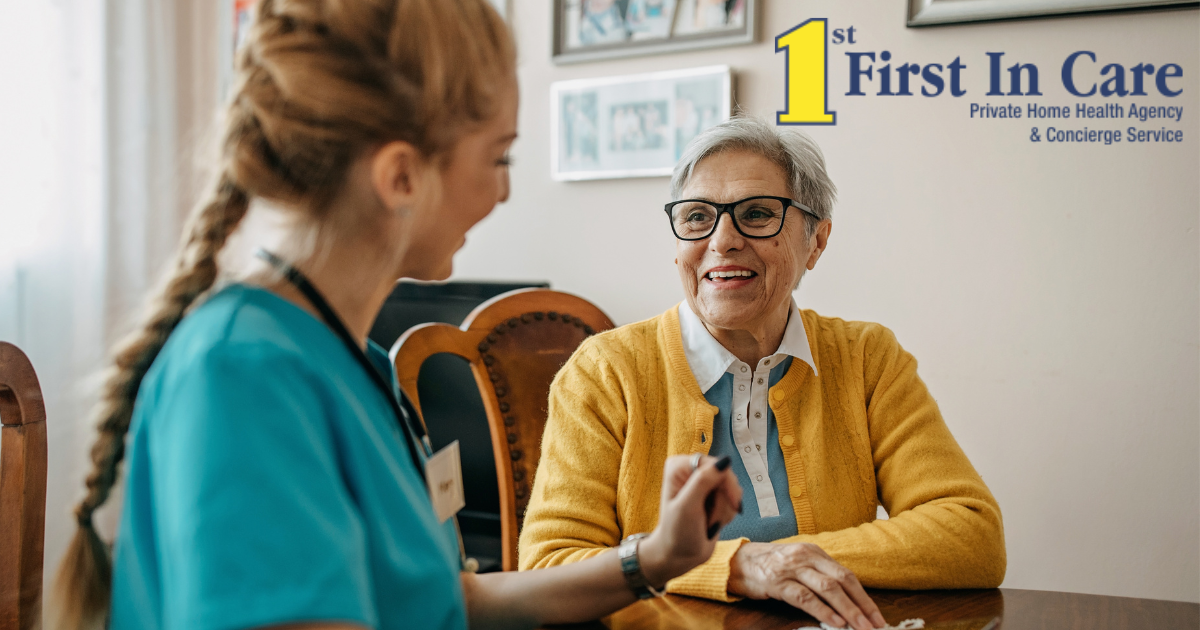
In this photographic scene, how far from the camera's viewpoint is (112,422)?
2.23 feet

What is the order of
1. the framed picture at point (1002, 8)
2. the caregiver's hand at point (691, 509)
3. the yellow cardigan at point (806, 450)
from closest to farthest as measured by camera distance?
the caregiver's hand at point (691, 509) → the yellow cardigan at point (806, 450) → the framed picture at point (1002, 8)

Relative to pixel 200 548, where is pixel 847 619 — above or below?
below

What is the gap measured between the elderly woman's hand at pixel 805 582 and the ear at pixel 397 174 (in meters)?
0.65

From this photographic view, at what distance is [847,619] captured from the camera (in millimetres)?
951

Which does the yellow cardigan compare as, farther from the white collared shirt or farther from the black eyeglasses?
the black eyeglasses

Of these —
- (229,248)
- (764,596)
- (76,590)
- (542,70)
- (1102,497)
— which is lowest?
(1102,497)

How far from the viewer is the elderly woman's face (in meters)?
1.41

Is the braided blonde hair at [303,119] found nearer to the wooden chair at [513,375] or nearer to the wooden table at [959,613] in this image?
the wooden table at [959,613]

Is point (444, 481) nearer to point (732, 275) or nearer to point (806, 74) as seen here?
point (732, 275)

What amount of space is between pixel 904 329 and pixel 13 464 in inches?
73.1

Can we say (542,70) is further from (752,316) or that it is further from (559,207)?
(752,316)

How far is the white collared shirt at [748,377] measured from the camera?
4.45 ft

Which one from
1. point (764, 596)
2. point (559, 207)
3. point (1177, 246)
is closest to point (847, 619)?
point (764, 596)

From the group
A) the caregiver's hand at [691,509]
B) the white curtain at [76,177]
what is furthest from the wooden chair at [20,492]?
the white curtain at [76,177]
